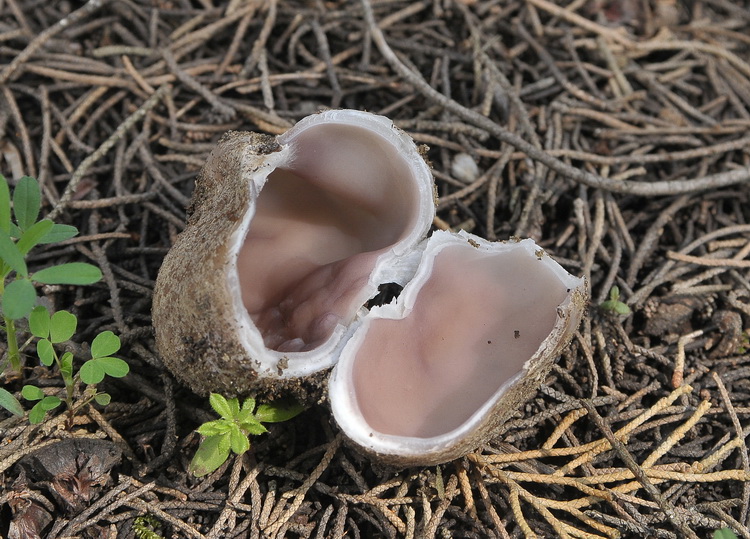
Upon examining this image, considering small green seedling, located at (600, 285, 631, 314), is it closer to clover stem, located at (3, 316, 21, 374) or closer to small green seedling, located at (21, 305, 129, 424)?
small green seedling, located at (21, 305, 129, 424)

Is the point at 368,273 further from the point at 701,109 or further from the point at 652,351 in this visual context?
the point at 701,109

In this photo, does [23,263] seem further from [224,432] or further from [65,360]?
[224,432]

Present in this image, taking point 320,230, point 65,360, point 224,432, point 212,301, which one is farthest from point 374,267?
point 65,360

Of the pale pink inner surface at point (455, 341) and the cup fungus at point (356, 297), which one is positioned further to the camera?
the pale pink inner surface at point (455, 341)

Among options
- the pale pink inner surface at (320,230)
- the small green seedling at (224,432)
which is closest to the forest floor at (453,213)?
the small green seedling at (224,432)

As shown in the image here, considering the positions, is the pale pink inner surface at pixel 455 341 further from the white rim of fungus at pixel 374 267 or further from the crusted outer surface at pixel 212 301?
the crusted outer surface at pixel 212 301
